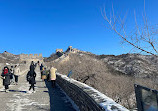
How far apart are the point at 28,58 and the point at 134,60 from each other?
55.7 metres

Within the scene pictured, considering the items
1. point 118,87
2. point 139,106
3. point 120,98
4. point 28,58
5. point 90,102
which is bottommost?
point 120,98

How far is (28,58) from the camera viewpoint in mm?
70062

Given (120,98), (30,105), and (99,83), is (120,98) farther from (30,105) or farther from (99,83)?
(30,105)

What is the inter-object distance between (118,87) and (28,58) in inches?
2084

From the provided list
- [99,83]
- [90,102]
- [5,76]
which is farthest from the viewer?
[99,83]

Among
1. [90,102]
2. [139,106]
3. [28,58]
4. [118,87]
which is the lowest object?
[118,87]

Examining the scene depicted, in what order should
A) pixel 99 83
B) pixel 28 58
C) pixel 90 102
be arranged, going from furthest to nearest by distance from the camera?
pixel 28 58
pixel 99 83
pixel 90 102

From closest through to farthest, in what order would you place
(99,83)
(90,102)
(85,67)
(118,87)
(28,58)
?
1. (90,102)
2. (99,83)
3. (118,87)
4. (85,67)
5. (28,58)

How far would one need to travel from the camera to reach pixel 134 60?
84.7 m

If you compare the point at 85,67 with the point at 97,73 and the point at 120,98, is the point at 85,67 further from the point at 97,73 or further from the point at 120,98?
the point at 120,98

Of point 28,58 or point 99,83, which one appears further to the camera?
point 28,58

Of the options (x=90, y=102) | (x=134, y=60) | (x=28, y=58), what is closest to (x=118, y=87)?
(x=90, y=102)

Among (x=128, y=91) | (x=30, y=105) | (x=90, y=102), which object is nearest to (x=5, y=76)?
(x=30, y=105)

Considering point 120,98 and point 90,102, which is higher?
point 90,102
